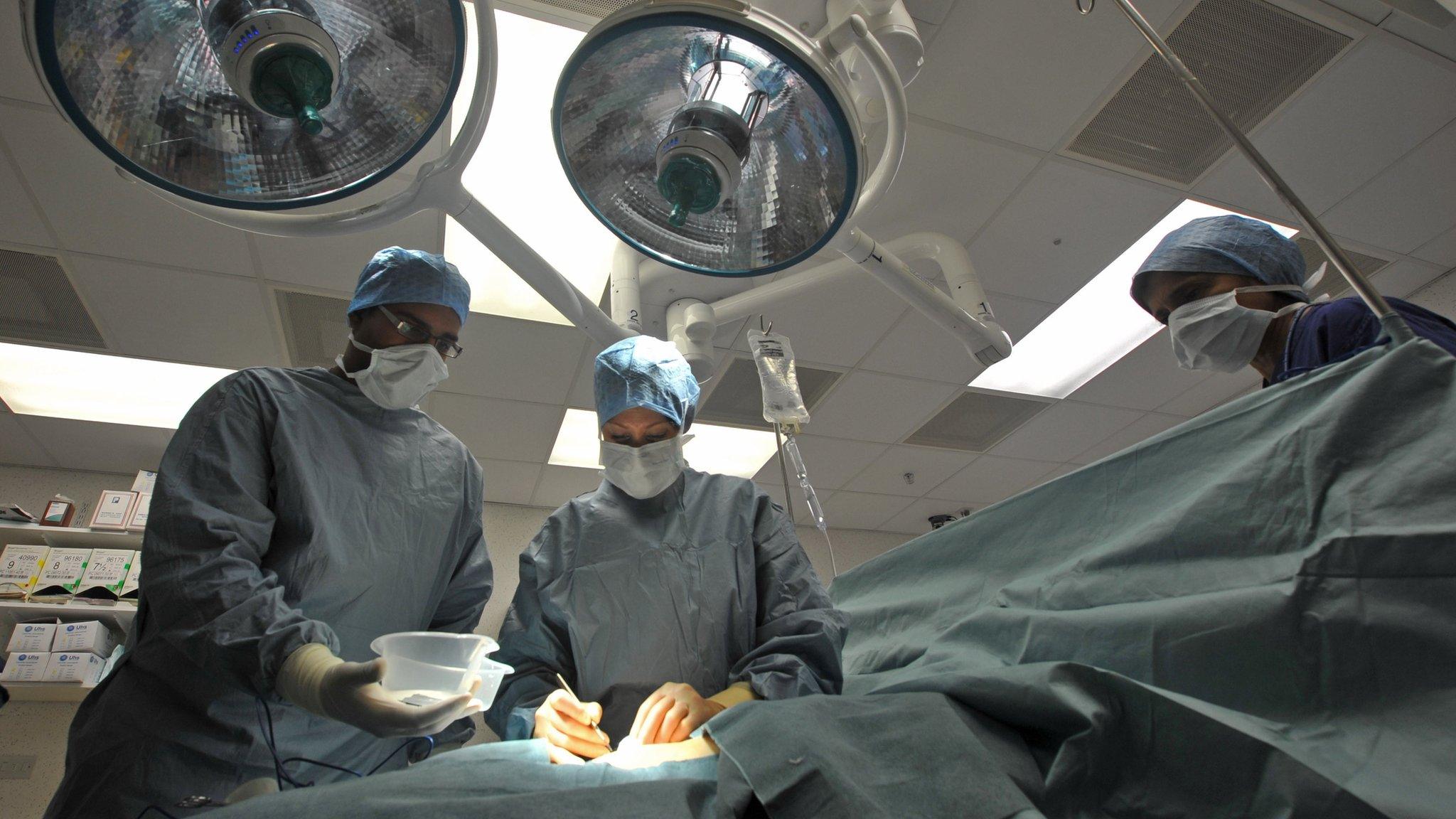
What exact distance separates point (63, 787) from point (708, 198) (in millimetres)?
1071

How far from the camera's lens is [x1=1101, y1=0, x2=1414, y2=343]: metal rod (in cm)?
63

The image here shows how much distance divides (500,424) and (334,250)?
49.3 inches

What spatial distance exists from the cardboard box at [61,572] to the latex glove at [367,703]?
3.15 metres

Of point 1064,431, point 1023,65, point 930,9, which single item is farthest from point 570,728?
point 1064,431

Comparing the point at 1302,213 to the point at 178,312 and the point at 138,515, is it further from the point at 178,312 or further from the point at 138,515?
the point at 138,515

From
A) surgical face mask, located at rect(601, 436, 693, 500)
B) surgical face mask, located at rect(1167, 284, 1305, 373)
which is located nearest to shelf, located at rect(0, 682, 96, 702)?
surgical face mask, located at rect(601, 436, 693, 500)

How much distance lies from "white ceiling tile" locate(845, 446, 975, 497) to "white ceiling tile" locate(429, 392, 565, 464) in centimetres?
188

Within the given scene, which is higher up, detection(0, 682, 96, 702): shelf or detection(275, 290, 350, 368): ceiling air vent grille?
detection(275, 290, 350, 368): ceiling air vent grille

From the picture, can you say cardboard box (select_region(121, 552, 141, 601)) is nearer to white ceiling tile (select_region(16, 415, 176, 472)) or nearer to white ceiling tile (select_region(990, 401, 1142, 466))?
white ceiling tile (select_region(16, 415, 176, 472))

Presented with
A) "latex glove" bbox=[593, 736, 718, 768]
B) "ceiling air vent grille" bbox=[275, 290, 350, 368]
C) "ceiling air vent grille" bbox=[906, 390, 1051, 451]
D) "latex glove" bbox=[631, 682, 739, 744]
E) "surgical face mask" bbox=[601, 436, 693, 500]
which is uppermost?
"ceiling air vent grille" bbox=[275, 290, 350, 368]

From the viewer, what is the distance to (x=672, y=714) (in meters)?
0.90

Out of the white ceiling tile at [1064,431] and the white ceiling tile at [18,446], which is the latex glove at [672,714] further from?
the white ceiling tile at [18,446]

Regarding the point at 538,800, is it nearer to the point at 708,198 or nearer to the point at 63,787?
the point at 708,198

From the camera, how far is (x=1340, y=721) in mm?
553
